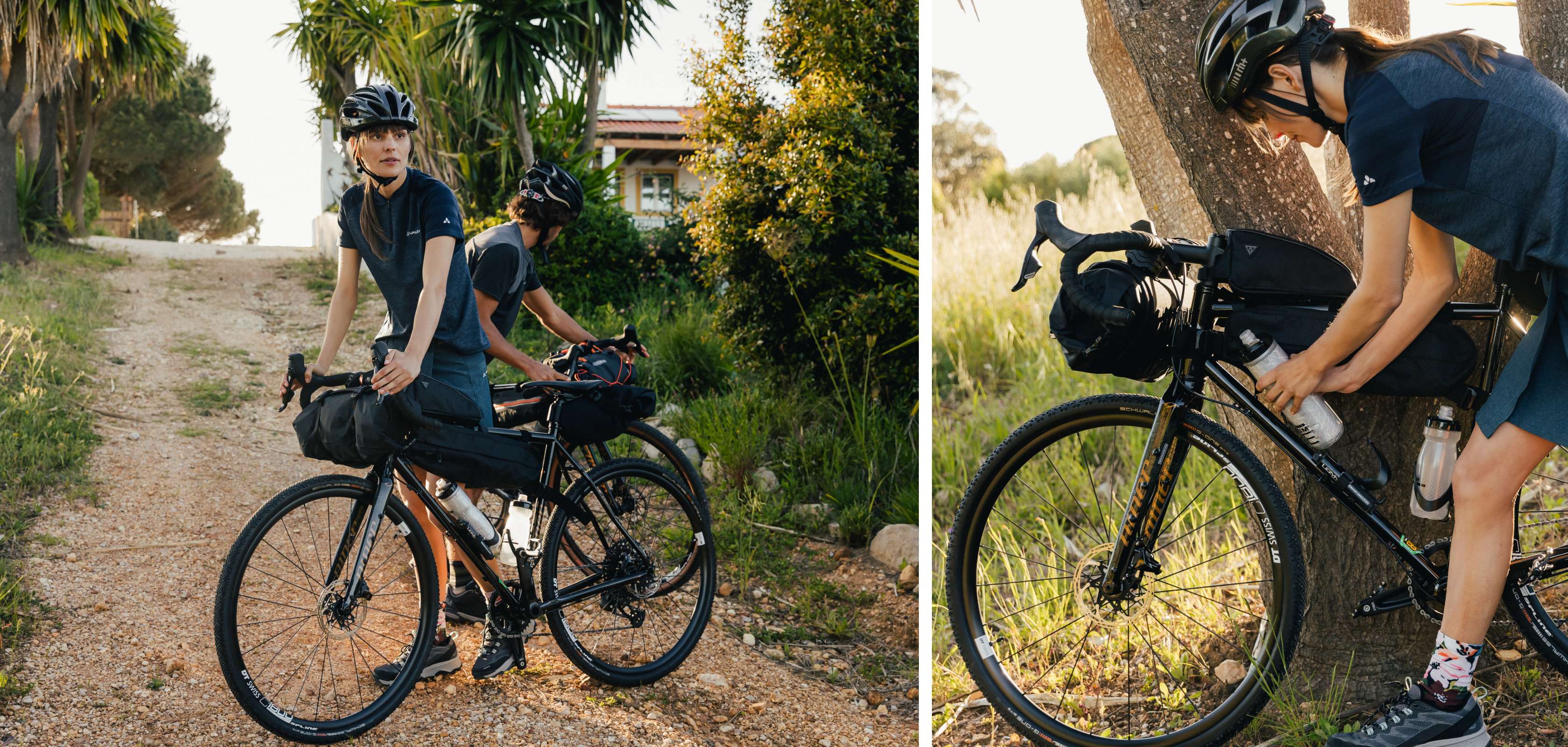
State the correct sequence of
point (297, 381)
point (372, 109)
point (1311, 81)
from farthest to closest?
1. point (372, 109)
2. point (297, 381)
3. point (1311, 81)

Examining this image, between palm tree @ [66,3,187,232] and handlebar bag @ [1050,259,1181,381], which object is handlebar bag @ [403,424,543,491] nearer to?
handlebar bag @ [1050,259,1181,381]

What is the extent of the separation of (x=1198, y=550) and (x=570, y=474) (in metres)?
2.20

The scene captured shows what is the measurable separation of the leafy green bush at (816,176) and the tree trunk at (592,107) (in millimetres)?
1048

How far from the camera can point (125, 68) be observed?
136 inches

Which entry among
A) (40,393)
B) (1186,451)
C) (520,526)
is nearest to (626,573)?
(520,526)

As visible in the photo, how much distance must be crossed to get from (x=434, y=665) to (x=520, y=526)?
1.55 feet

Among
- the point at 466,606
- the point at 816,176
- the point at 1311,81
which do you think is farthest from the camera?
the point at 816,176

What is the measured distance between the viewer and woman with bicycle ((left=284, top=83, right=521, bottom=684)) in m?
2.53

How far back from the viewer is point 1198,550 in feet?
11.5

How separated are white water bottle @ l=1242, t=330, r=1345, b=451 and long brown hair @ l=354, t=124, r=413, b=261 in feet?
7.07

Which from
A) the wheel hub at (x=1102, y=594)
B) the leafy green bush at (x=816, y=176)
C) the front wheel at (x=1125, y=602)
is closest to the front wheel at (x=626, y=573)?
the front wheel at (x=1125, y=602)

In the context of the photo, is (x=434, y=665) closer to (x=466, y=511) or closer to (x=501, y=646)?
(x=501, y=646)

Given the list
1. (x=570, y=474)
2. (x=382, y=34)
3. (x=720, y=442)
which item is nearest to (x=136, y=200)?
(x=382, y=34)

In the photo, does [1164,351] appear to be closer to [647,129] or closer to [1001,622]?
[1001,622]
